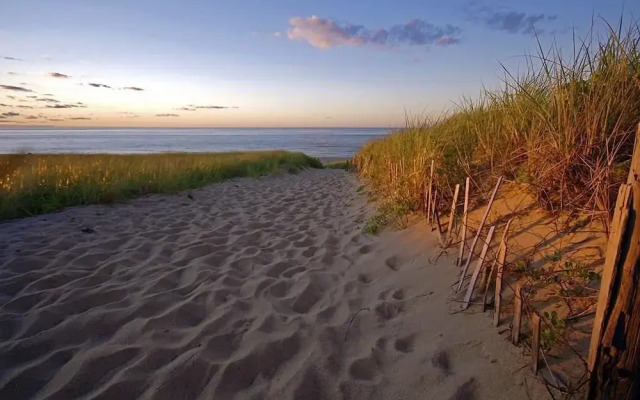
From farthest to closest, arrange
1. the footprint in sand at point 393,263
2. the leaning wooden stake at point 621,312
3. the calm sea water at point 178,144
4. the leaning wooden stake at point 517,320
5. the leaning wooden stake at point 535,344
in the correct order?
the calm sea water at point 178,144 → the footprint in sand at point 393,263 → the leaning wooden stake at point 517,320 → the leaning wooden stake at point 535,344 → the leaning wooden stake at point 621,312

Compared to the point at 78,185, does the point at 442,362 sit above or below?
below

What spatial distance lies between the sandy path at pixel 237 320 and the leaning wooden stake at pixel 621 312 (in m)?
0.39

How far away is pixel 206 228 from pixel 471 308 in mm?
3732

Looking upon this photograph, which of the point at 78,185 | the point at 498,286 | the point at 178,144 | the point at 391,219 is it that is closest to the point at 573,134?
the point at 498,286

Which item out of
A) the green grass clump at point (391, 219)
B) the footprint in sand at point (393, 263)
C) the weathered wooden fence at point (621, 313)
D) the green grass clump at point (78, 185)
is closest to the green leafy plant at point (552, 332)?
the weathered wooden fence at point (621, 313)

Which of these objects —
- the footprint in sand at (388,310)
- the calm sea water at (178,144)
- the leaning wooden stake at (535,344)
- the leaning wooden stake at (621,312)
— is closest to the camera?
the leaning wooden stake at (621,312)

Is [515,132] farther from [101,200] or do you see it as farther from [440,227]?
[101,200]

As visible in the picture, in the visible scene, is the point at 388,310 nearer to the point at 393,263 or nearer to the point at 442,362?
the point at 442,362

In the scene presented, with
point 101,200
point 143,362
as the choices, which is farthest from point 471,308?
point 101,200

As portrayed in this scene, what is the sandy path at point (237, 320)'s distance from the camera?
1987 millimetres

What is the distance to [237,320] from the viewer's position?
8.70 ft

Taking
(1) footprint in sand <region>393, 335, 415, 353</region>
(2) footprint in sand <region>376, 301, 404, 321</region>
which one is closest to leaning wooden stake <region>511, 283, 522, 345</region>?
(1) footprint in sand <region>393, 335, 415, 353</region>

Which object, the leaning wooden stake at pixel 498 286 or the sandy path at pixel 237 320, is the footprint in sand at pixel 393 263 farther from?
the leaning wooden stake at pixel 498 286

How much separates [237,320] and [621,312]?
2140 mm
